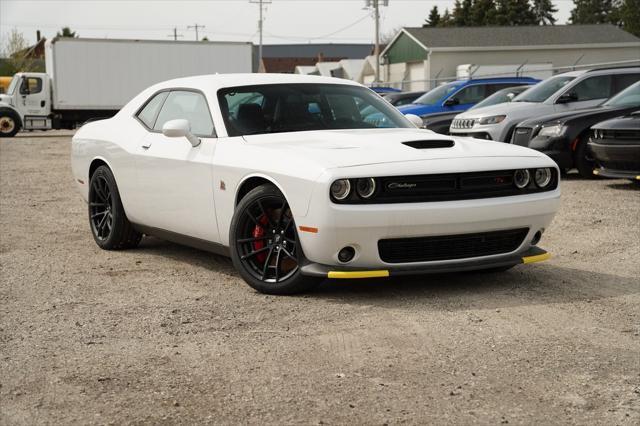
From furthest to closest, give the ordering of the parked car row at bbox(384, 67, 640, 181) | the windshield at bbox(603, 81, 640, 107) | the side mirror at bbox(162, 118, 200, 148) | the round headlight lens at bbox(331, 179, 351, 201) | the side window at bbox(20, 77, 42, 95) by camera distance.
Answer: the side window at bbox(20, 77, 42, 95) < the windshield at bbox(603, 81, 640, 107) < the parked car row at bbox(384, 67, 640, 181) < the side mirror at bbox(162, 118, 200, 148) < the round headlight lens at bbox(331, 179, 351, 201)

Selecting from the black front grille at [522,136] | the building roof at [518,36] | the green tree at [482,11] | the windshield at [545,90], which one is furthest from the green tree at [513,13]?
the black front grille at [522,136]

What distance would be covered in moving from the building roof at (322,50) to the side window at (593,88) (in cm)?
10367

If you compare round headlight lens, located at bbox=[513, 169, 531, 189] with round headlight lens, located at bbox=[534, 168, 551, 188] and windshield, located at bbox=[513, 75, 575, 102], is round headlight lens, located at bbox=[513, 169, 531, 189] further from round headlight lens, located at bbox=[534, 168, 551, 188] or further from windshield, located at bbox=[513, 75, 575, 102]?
windshield, located at bbox=[513, 75, 575, 102]

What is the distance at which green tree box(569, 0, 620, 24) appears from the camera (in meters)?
103

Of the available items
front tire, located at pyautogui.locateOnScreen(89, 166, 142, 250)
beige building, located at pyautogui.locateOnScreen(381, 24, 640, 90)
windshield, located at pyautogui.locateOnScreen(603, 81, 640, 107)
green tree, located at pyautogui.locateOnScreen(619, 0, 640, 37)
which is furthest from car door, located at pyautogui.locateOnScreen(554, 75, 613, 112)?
green tree, located at pyautogui.locateOnScreen(619, 0, 640, 37)

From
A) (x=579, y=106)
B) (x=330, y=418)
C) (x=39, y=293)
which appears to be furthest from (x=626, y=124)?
(x=330, y=418)

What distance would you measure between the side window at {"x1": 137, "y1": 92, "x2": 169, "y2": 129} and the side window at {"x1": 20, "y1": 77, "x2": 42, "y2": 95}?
28089 millimetres

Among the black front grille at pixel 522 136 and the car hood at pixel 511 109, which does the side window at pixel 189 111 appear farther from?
the car hood at pixel 511 109

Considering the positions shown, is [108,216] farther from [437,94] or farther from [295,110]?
[437,94]

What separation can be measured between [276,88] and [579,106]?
9199 millimetres

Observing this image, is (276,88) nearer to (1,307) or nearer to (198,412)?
(1,307)

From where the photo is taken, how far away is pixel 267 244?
6129mm

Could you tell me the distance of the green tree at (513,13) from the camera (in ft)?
246

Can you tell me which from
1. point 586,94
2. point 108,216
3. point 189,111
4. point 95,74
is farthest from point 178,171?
point 95,74
